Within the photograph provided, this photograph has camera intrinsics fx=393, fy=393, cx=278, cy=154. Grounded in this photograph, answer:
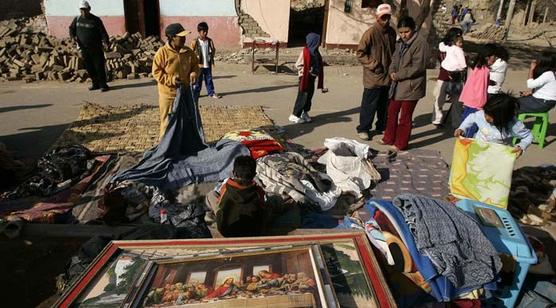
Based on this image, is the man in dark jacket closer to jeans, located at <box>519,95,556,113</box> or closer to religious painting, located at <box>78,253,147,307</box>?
religious painting, located at <box>78,253,147,307</box>

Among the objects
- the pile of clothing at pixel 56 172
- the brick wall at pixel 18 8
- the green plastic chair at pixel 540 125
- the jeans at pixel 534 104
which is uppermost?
the brick wall at pixel 18 8

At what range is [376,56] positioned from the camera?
19.4 feet

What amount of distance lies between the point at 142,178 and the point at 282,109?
4.03 metres

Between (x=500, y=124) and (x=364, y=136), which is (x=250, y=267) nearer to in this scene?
(x=500, y=124)

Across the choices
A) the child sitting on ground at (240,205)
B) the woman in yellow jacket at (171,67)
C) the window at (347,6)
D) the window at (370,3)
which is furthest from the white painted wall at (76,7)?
the child sitting on ground at (240,205)

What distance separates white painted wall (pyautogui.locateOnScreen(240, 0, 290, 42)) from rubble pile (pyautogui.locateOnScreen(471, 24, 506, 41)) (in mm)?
13940

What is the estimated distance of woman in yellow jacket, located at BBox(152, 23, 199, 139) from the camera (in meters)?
4.81

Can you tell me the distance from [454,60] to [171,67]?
4728 mm

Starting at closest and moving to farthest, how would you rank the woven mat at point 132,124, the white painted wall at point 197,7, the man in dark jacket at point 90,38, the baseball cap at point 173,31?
1. the baseball cap at point 173,31
2. the woven mat at point 132,124
3. the man in dark jacket at point 90,38
4. the white painted wall at point 197,7

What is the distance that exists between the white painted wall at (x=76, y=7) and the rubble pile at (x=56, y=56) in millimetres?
765

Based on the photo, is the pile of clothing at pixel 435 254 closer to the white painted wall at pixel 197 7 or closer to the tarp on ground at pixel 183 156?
the tarp on ground at pixel 183 156

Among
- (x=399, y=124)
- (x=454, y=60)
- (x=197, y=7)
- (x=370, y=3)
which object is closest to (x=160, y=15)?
(x=197, y=7)

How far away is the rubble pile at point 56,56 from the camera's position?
951 centimetres

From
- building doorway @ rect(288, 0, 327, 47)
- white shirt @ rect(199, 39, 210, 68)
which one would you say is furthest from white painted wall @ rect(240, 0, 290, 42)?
white shirt @ rect(199, 39, 210, 68)
